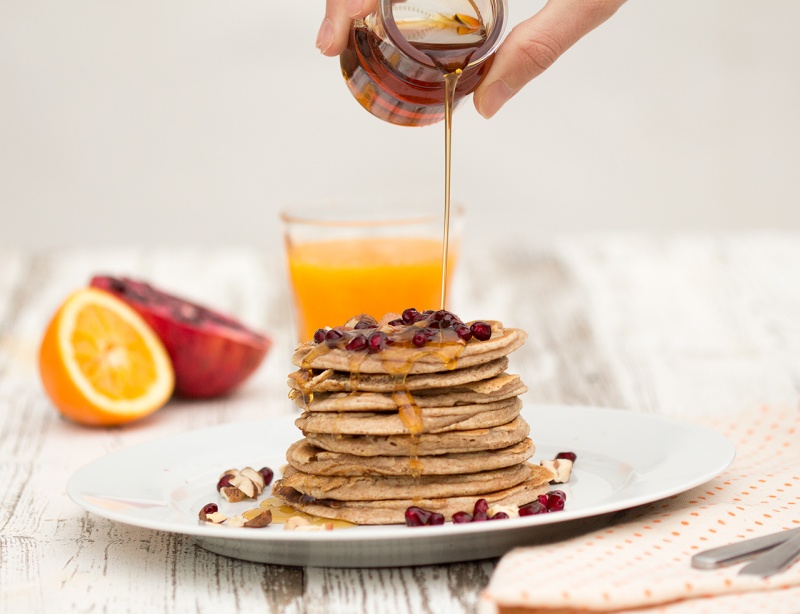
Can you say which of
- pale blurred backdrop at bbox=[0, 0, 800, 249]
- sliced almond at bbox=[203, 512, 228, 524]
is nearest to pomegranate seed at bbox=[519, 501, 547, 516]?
sliced almond at bbox=[203, 512, 228, 524]

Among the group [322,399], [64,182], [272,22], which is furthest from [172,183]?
[322,399]

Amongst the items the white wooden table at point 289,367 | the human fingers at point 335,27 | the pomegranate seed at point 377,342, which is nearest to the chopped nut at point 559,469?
the white wooden table at point 289,367

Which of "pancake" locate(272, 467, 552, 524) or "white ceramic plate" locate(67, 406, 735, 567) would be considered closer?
"white ceramic plate" locate(67, 406, 735, 567)

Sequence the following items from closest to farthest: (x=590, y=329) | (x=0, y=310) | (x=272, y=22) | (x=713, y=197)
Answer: (x=590, y=329) → (x=0, y=310) → (x=272, y=22) → (x=713, y=197)

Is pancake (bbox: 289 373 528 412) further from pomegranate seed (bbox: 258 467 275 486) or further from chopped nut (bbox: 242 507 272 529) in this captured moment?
pomegranate seed (bbox: 258 467 275 486)

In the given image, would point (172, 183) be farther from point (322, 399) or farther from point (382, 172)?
point (322, 399)

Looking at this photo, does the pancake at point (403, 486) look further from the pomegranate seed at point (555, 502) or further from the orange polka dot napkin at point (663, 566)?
the orange polka dot napkin at point (663, 566)
